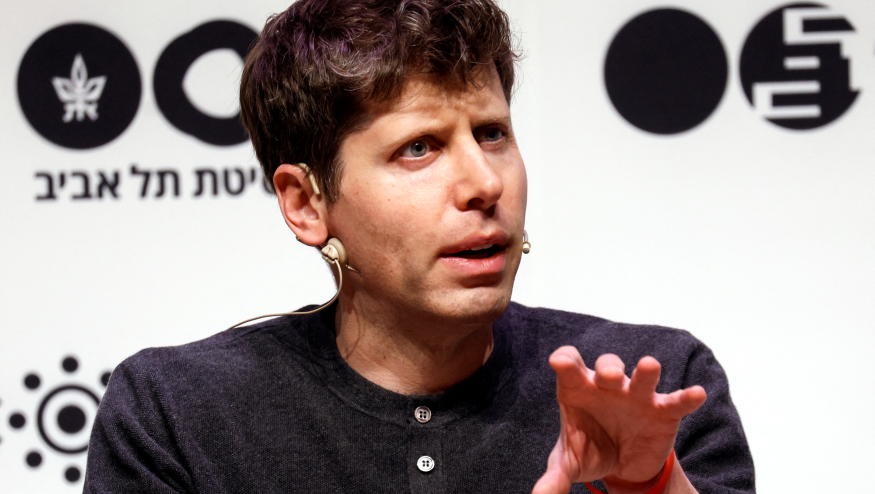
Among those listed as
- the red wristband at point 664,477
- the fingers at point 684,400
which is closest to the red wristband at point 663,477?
the red wristband at point 664,477

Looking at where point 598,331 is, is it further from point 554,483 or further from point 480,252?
point 554,483

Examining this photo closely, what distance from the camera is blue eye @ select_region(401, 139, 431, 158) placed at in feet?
5.21

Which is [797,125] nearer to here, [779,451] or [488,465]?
Answer: [779,451]

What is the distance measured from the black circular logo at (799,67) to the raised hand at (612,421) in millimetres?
1267

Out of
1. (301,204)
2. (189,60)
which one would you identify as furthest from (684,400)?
(189,60)

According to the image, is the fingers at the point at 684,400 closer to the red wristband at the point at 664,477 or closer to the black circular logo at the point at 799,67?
the red wristband at the point at 664,477

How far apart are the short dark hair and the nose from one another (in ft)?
0.39

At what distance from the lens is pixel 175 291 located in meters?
2.50

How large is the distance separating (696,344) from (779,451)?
2.45ft

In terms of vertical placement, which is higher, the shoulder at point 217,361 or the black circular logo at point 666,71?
the black circular logo at point 666,71

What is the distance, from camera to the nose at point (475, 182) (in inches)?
59.9

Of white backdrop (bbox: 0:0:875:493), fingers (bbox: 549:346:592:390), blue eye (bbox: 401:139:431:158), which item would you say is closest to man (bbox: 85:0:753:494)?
blue eye (bbox: 401:139:431:158)

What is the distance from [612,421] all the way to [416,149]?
51 cm

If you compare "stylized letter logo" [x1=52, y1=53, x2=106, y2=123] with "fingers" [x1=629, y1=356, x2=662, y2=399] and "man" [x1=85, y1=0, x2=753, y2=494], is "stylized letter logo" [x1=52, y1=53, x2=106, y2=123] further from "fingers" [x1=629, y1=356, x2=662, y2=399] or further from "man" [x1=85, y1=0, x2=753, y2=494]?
"fingers" [x1=629, y1=356, x2=662, y2=399]
